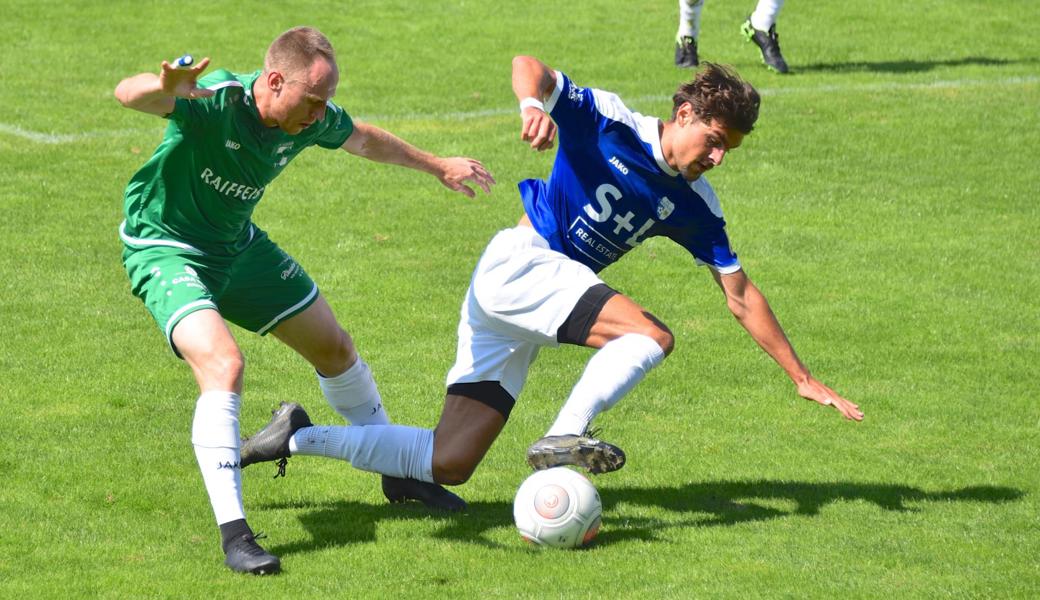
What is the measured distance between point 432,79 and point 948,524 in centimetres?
1180

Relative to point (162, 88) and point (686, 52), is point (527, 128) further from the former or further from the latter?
point (686, 52)

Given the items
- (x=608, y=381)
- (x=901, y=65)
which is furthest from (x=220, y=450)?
(x=901, y=65)

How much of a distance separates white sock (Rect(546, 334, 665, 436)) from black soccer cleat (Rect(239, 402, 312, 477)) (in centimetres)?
157

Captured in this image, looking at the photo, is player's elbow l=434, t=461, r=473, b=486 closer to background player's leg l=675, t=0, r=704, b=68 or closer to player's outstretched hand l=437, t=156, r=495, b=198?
player's outstretched hand l=437, t=156, r=495, b=198

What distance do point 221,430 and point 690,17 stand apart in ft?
41.5

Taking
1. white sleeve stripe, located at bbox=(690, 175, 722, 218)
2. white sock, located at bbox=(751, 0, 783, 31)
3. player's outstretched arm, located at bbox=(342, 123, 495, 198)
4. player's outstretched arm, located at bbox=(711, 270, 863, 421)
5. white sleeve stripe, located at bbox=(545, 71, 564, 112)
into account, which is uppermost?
white sleeve stripe, located at bbox=(545, 71, 564, 112)

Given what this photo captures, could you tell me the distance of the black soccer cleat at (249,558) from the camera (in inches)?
259

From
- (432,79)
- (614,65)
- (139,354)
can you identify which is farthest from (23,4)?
(139,354)

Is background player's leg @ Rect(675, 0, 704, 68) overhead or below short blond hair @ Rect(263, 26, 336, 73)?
below

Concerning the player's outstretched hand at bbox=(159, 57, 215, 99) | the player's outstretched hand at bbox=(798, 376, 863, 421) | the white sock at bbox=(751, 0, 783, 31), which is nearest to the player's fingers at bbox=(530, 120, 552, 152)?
the player's outstretched hand at bbox=(159, 57, 215, 99)

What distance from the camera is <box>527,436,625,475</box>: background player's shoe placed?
6.57 m

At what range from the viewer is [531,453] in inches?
269

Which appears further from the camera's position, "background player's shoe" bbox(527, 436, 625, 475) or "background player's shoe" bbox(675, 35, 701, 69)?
"background player's shoe" bbox(675, 35, 701, 69)

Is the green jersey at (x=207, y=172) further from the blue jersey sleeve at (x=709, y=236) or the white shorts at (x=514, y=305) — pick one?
the blue jersey sleeve at (x=709, y=236)
